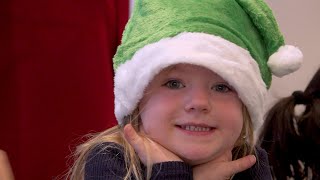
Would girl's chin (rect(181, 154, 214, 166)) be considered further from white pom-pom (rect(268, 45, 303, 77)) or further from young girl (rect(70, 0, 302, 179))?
white pom-pom (rect(268, 45, 303, 77))

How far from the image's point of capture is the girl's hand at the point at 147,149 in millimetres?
698

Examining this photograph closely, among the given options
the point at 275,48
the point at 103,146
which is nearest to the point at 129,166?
the point at 103,146

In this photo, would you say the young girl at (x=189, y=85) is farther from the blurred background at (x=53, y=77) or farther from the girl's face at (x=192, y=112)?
the blurred background at (x=53, y=77)

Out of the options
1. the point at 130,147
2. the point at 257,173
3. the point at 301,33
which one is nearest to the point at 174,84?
the point at 130,147

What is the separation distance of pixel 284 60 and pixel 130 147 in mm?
262

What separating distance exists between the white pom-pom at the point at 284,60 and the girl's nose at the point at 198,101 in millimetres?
132

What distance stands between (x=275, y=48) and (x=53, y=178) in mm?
467

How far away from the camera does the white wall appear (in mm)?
1749

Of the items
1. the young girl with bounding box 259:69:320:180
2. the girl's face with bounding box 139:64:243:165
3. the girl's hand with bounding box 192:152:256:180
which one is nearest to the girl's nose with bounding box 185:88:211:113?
→ the girl's face with bounding box 139:64:243:165

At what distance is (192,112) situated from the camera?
2.19 ft

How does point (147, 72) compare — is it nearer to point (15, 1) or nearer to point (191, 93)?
point (191, 93)

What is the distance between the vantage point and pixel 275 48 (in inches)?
29.4

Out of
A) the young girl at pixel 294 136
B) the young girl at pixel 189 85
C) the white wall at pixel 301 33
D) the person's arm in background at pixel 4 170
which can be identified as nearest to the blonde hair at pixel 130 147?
the young girl at pixel 189 85

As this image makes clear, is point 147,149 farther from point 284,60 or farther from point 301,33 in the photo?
point 301,33
